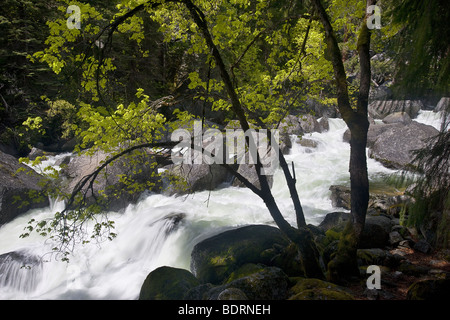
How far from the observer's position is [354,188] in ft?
14.1

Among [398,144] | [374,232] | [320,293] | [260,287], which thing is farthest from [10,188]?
[398,144]

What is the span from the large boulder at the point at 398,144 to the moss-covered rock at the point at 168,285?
35.4 feet

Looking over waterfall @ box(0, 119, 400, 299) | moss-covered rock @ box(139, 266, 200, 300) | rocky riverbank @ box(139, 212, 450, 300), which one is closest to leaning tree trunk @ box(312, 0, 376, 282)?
waterfall @ box(0, 119, 400, 299)

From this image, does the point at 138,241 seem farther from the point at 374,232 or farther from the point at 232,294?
the point at 374,232

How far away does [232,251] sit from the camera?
5871 millimetres

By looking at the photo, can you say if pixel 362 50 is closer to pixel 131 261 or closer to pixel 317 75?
pixel 317 75

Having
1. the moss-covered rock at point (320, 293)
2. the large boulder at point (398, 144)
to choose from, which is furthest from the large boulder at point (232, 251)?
the large boulder at point (398, 144)

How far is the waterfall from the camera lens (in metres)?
6.63

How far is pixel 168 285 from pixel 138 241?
3536 mm

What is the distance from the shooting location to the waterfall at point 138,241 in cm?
663

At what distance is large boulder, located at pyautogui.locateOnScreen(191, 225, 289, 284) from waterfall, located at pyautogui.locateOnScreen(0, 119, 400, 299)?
103cm

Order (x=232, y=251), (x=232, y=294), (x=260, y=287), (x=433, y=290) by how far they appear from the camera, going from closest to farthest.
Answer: (x=433, y=290), (x=232, y=294), (x=260, y=287), (x=232, y=251)

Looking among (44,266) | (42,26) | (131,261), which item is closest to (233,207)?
(131,261)

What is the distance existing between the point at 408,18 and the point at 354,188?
7.93ft
